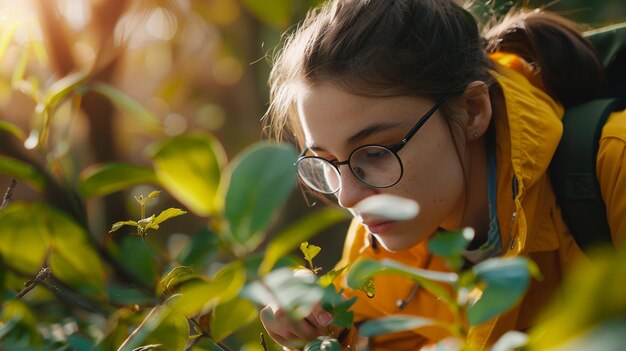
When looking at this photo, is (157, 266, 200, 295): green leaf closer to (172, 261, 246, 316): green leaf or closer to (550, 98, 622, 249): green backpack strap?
(172, 261, 246, 316): green leaf

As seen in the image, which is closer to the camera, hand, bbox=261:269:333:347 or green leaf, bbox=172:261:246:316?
green leaf, bbox=172:261:246:316

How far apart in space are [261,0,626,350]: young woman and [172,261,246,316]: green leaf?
2.68ft

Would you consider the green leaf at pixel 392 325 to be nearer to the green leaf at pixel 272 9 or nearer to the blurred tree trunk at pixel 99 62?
the green leaf at pixel 272 9

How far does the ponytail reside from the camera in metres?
1.49

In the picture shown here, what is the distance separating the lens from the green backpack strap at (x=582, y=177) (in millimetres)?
1283

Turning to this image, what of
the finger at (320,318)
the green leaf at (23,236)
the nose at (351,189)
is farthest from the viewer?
the nose at (351,189)

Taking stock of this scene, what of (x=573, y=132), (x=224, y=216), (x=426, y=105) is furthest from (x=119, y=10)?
(x=224, y=216)

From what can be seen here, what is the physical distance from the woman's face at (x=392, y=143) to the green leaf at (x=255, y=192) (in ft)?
2.72

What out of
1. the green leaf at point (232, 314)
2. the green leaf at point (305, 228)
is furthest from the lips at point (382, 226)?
the green leaf at point (305, 228)

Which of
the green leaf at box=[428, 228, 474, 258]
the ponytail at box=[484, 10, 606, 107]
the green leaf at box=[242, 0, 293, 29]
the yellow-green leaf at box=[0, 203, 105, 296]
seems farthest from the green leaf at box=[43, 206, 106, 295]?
the ponytail at box=[484, 10, 606, 107]

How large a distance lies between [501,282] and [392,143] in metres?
0.93

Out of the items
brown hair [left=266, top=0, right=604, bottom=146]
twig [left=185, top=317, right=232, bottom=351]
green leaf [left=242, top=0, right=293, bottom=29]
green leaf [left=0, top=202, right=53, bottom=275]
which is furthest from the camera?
brown hair [left=266, top=0, right=604, bottom=146]

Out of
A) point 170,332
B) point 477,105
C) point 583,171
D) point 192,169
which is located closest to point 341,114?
point 477,105

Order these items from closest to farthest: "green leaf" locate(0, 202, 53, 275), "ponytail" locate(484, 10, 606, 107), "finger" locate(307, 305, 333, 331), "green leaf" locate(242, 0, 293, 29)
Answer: "green leaf" locate(0, 202, 53, 275) < "finger" locate(307, 305, 333, 331) < "green leaf" locate(242, 0, 293, 29) < "ponytail" locate(484, 10, 606, 107)
